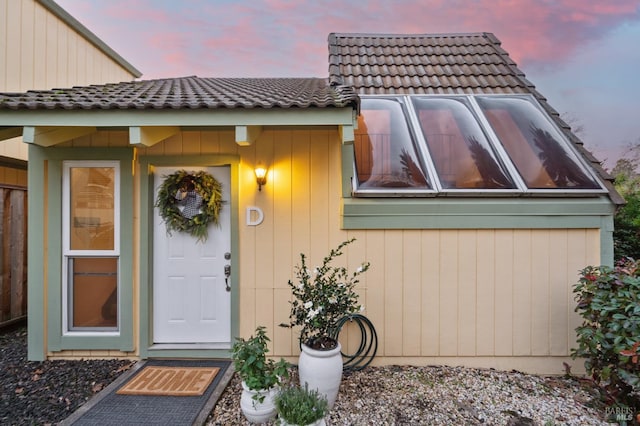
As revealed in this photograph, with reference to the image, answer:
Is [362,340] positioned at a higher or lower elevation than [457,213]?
lower

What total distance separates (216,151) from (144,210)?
3.38 feet

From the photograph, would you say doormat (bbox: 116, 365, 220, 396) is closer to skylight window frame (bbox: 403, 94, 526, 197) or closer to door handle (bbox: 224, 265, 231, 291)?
door handle (bbox: 224, 265, 231, 291)

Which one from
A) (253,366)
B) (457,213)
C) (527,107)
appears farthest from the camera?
(527,107)

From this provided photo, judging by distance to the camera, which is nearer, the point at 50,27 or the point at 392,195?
the point at 392,195

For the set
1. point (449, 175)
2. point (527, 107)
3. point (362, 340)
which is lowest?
point (362, 340)

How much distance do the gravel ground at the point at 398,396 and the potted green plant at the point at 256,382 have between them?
17 cm

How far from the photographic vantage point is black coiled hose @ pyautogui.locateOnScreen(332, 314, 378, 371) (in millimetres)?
2934

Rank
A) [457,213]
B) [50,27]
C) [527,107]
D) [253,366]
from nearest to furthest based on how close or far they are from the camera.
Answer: [253,366] → [457,213] → [527,107] → [50,27]

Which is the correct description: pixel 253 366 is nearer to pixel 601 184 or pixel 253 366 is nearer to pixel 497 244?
pixel 497 244

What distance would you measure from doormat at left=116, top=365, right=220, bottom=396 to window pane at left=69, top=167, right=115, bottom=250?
4.64 ft

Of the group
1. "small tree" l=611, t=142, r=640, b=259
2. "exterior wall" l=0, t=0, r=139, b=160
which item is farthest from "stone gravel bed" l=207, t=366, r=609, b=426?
"exterior wall" l=0, t=0, r=139, b=160

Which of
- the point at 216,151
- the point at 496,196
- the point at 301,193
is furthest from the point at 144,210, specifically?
the point at 496,196

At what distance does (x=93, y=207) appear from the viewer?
3.16m

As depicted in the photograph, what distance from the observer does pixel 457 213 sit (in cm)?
297
